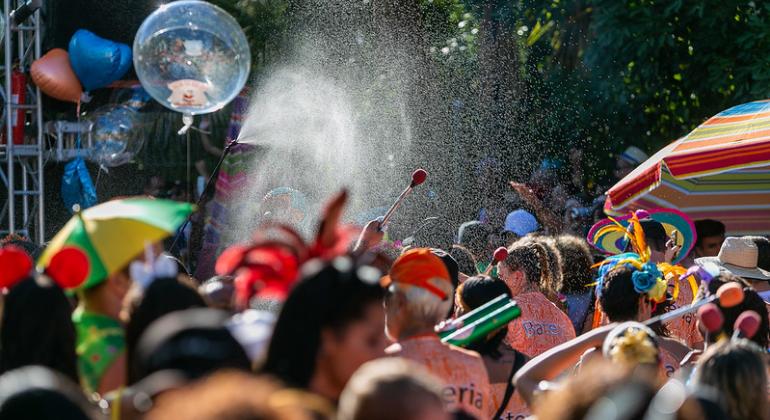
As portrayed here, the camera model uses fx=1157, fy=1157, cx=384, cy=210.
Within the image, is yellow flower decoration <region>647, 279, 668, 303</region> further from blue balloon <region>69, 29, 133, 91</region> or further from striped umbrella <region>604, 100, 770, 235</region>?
blue balloon <region>69, 29, 133, 91</region>

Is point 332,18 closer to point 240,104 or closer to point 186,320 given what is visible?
point 240,104

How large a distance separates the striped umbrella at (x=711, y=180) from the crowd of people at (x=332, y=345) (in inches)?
97.4

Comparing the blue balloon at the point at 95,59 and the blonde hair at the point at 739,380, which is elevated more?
the blonde hair at the point at 739,380

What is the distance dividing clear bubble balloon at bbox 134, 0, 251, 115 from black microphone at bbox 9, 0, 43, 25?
144 inches

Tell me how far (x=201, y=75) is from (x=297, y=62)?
640 cm

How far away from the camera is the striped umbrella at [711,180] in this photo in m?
7.39

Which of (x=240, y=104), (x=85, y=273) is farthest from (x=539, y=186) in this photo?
(x=85, y=273)

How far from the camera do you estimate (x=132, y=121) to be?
1174 centimetres

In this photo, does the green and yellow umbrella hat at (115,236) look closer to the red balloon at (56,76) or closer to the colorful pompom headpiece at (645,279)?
the colorful pompom headpiece at (645,279)

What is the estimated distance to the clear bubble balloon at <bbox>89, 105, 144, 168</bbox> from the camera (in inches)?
454

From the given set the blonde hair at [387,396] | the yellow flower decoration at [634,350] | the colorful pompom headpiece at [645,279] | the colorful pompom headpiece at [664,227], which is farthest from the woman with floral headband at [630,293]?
the blonde hair at [387,396]

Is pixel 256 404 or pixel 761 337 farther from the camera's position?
pixel 761 337

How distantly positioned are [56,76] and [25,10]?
758mm

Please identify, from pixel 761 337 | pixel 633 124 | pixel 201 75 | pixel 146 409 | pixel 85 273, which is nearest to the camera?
pixel 146 409
